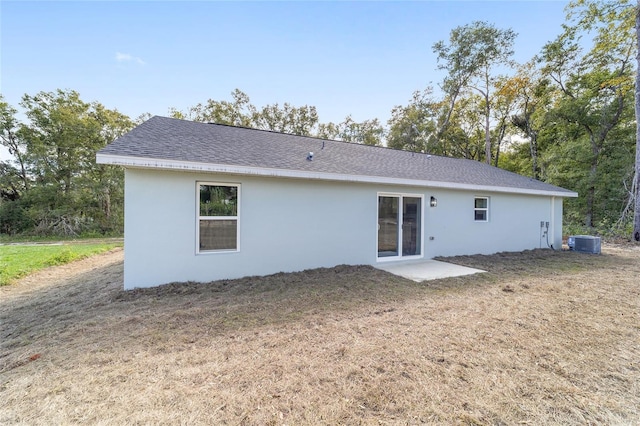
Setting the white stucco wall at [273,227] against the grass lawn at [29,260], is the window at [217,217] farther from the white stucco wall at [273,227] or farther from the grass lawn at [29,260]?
the grass lawn at [29,260]

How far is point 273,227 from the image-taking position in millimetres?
5898

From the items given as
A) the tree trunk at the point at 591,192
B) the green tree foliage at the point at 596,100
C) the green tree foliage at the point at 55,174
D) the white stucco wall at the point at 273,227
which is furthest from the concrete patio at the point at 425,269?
the green tree foliage at the point at 55,174

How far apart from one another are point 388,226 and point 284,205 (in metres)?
3.07

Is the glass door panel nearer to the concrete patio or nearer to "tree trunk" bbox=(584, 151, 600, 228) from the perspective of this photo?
the concrete patio

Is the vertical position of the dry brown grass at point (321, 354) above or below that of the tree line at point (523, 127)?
below

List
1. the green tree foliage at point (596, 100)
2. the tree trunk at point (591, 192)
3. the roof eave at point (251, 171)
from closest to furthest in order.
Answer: the roof eave at point (251, 171) < the green tree foliage at point (596, 100) < the tree trunk at point (591, 192)

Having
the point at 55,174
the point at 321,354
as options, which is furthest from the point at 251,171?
the point at 55,174

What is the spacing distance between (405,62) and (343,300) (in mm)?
11669

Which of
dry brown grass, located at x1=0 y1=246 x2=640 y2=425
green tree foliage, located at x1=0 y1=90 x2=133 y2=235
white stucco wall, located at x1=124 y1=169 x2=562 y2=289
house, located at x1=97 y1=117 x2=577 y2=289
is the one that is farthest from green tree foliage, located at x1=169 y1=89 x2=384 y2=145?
dry brown grass, located at x1=0 y1=246 x2=640 y2=425

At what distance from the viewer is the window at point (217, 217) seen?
529 centimetres

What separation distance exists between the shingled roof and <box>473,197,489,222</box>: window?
576mm

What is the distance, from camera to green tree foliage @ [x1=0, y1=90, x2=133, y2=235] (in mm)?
14016

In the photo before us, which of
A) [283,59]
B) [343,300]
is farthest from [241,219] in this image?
[283,59]

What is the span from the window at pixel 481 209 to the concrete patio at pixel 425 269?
8.30ft
